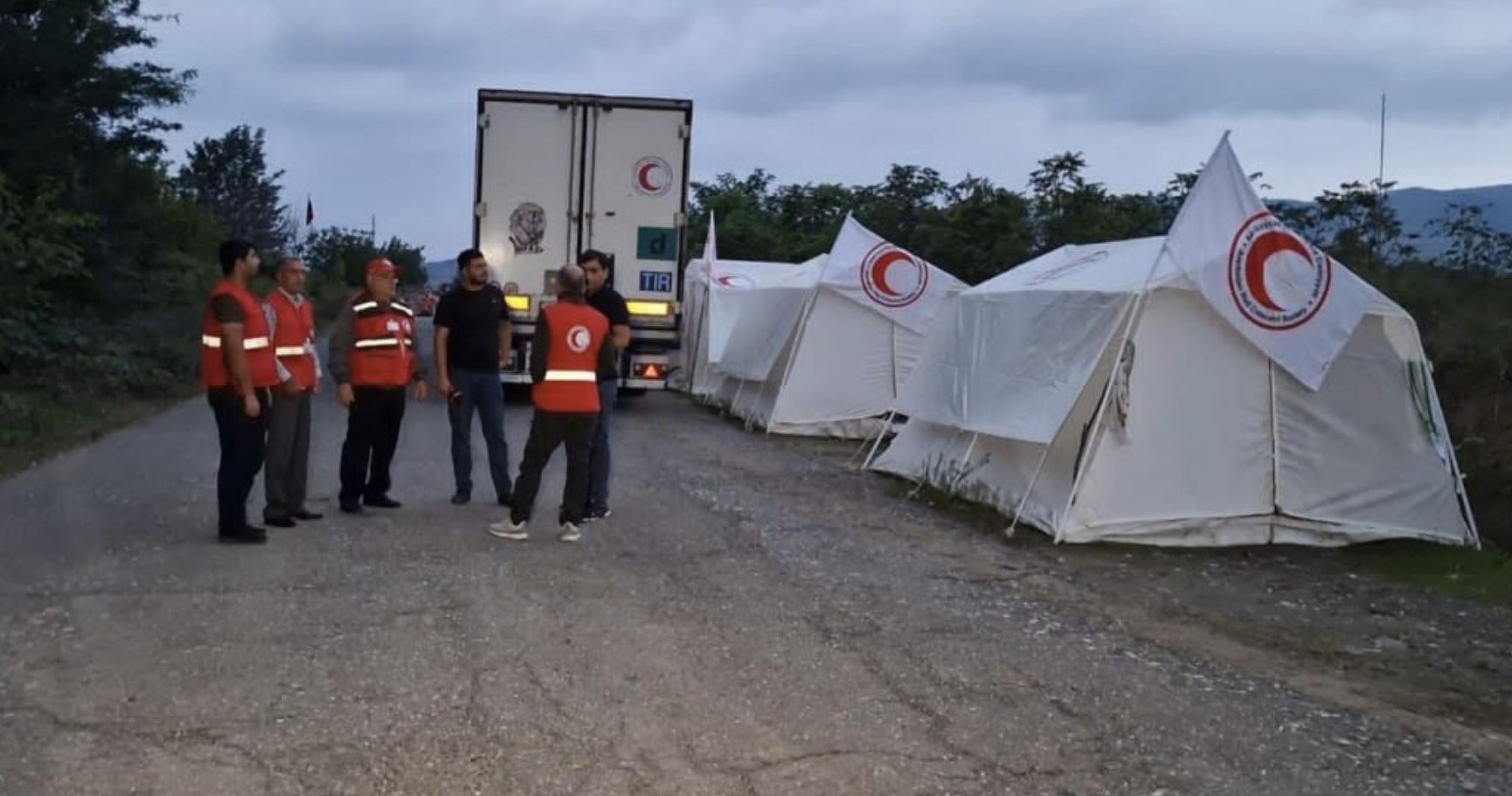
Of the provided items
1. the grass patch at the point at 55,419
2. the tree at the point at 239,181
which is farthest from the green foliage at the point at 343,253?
the grass patch at the point at 55,419

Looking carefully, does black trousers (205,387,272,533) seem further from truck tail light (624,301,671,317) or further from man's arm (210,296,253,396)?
truck tail light (624,301,671,317)

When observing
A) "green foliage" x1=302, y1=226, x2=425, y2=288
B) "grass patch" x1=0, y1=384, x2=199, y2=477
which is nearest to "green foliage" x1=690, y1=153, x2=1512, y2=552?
"grass patch" x1=0, y1=384, x2=199, y2=477

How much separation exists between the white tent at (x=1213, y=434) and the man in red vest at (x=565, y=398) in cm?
327

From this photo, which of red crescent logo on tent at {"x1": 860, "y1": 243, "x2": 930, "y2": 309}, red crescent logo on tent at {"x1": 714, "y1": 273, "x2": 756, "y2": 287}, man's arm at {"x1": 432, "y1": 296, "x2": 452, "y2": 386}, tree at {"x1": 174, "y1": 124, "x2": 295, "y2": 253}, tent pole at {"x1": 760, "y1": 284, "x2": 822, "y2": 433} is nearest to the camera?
man's arm at {"x1": 432, "y1": 296, "x2": 452, "y2": 386}

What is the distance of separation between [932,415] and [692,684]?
7.43 meters

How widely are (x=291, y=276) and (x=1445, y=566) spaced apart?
778 centimetres

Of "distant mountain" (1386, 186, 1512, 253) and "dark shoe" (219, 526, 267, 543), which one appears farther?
"distant mountain" (1386, 186, 1512, 253)

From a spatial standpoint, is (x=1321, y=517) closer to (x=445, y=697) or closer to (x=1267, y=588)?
(x=1267, y=588)

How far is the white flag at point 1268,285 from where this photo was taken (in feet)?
36.5

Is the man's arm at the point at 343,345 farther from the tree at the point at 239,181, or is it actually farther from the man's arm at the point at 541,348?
the tree at the point at 239,181

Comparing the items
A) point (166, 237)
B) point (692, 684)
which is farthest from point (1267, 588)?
point (166, 237)

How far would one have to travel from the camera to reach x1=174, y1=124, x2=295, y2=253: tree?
65000 mm

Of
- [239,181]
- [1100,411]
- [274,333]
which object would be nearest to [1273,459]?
[1100,411]

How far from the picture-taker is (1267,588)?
9.96m
